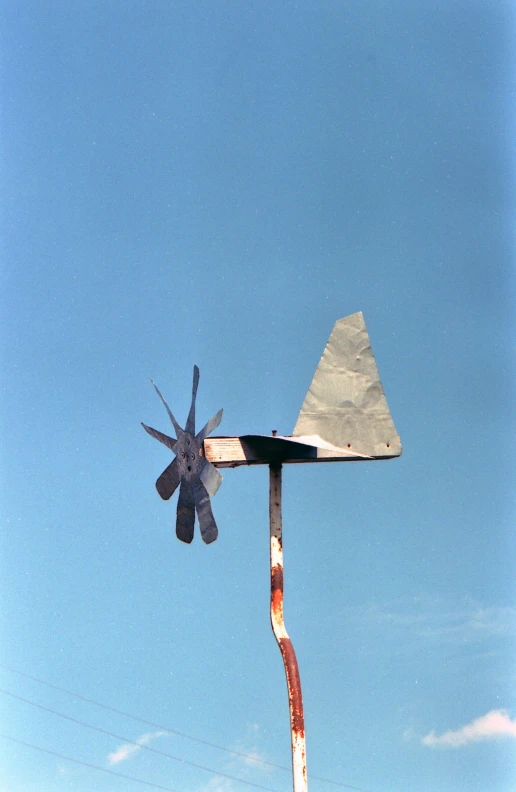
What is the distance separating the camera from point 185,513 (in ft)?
36.6

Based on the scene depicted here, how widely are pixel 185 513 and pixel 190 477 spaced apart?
1.35 ft

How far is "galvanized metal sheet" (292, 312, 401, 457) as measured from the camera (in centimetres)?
1185

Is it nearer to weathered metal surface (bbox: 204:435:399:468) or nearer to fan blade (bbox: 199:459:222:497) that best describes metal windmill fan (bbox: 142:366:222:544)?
fan blade (bbox: 199:459:222:497)

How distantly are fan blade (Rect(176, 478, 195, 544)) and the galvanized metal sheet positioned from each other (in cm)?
150

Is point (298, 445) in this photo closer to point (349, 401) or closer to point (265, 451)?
point (265, 451)

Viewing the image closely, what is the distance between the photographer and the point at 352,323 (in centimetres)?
1202

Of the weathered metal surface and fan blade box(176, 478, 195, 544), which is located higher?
the weathered metal surface

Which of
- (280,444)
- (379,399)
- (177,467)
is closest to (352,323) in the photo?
(379,399)

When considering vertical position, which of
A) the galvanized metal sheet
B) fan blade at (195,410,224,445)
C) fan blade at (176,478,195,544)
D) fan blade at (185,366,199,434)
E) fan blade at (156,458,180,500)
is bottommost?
fan blade at (176,478,195,544)

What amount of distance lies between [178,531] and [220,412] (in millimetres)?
1491

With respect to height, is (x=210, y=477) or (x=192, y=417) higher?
(x=192, y=417)

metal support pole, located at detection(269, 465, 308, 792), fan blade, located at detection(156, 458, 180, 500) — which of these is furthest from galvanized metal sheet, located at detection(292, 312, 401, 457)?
fan blade, located at detection(156, 458, 180, 500)

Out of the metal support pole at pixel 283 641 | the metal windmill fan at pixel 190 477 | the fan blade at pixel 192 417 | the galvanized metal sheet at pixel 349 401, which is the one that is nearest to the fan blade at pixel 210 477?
the metal windmill fan at pixel 190 477

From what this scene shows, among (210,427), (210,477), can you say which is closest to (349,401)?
(210,427)
